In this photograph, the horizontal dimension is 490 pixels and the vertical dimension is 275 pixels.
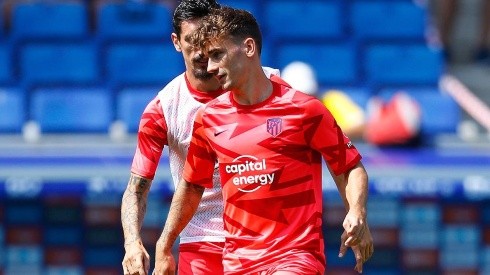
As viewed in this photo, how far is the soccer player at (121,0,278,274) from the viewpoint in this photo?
5.84 m

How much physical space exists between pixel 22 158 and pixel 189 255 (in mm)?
3635

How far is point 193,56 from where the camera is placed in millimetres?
5777

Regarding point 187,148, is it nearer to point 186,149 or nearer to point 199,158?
point 186,149

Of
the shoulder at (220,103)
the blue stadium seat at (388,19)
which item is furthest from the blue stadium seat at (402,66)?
the shoulder at (220,103)

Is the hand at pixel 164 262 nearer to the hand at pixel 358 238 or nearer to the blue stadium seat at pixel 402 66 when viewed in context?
the hand at pixel 358 238

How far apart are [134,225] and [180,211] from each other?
11.6 inches

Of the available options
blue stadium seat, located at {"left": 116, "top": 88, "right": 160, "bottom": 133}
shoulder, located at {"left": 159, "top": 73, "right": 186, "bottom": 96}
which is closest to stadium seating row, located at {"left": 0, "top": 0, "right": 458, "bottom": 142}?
blue stadium seat, located at {"left": 116, "top": 88, "right": 160, "bottom": 133}

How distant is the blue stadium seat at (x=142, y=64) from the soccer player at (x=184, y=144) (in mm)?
4259

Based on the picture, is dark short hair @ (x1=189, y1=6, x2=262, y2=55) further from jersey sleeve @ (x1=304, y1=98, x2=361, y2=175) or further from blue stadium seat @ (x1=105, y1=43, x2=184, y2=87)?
blue stadium seat @ (x1=105, y1=43, x2=184, y2=87)

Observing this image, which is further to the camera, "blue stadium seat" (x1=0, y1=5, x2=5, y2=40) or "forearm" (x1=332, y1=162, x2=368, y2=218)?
"blue stadium seat" (x1=0, y1=5, x2=5, y2=40)

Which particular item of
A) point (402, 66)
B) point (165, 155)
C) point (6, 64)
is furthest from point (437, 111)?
point (6, 64)

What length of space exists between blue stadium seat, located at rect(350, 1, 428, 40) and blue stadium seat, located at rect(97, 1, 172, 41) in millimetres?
1487

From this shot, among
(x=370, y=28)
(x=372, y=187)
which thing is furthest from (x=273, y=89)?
(x=370, y=28)

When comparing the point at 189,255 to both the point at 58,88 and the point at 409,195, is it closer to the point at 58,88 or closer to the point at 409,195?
the point at 409,195
